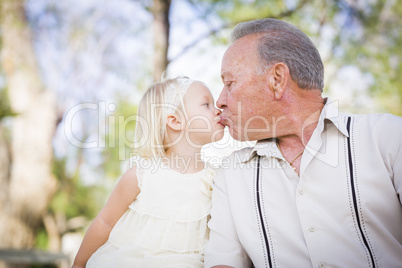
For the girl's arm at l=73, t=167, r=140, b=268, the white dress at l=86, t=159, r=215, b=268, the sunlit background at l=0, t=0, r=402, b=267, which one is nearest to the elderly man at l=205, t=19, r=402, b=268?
the white dress at l=86, t=159, r=215, b=268

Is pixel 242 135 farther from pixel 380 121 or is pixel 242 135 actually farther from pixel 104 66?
pixel 104 66

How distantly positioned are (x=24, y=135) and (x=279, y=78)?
8.14 meters

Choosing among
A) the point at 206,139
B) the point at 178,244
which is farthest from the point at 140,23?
the point at 178,244

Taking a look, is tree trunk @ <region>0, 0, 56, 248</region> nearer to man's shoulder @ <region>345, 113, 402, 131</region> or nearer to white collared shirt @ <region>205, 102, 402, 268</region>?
white collared shirt @ <region>205, 102, 402, 268</region>

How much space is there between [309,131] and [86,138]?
472 inches

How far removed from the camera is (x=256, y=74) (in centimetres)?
205

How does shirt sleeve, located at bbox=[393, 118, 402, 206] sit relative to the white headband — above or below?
below

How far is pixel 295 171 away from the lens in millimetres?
1917

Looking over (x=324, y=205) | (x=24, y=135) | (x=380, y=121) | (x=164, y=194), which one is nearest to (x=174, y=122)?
(x=164, y=194)

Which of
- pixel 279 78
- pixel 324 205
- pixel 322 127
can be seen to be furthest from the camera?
pixel 279 78

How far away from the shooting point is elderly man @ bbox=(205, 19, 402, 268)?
168 centimetres

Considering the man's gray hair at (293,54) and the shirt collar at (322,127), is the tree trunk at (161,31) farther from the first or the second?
the shirt collar at (322,127)

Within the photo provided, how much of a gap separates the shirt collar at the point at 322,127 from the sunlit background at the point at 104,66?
3.72 feet

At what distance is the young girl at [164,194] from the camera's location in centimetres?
199
